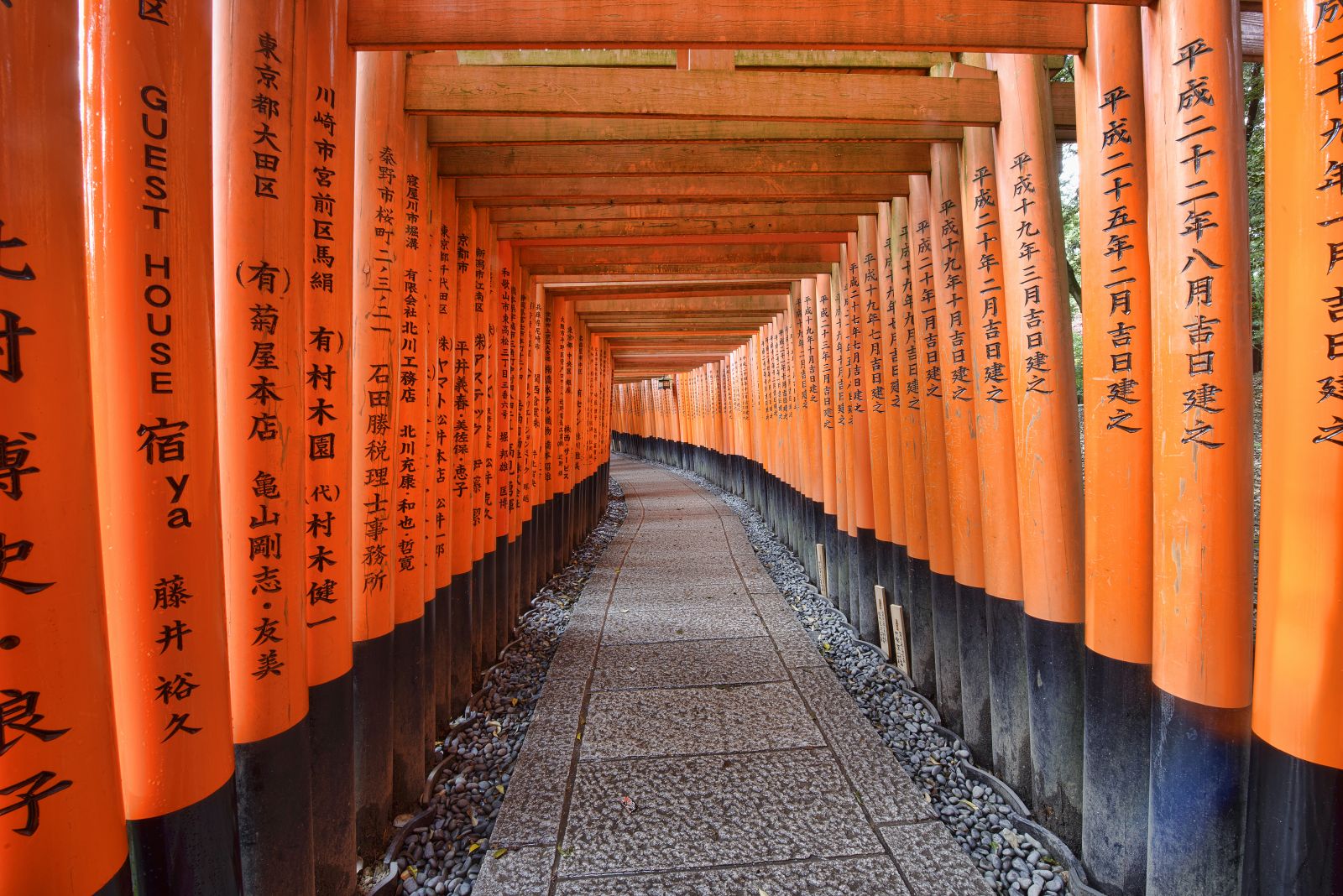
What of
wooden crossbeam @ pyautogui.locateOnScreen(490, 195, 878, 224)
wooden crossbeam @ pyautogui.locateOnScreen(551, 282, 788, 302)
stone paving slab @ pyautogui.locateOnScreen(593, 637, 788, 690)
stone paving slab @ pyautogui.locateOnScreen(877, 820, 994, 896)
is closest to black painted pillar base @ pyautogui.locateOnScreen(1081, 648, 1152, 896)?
stone paving slab @ pyautogui.locateOnScreen(877, 820, 994, 896)

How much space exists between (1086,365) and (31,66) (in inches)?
139

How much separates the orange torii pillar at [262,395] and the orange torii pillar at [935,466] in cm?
381

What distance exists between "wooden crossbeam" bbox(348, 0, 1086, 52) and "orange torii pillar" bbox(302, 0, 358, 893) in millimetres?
264

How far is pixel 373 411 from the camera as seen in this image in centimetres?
328

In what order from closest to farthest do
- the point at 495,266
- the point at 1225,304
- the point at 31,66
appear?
the point at 31,66 < the point at 1225,304 < the point at 495,266

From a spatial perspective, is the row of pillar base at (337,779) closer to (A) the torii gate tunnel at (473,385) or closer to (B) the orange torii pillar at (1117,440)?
(A) the torii gate tunnel at (473,385)

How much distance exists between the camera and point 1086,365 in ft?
9.17

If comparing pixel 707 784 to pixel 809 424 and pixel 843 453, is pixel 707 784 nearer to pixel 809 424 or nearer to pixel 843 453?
pixel 843 453

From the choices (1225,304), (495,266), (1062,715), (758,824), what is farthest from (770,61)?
(758,824)

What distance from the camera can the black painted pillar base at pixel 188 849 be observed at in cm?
183

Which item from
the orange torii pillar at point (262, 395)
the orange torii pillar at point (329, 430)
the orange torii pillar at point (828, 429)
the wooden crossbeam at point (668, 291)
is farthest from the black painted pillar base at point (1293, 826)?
the wooden crossbeam at point (668, 291)

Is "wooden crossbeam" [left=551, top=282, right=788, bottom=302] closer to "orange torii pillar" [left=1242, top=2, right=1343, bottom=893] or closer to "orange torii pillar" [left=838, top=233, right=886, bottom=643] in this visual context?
"orange torii pillar" [left=838, top=233, right=886, bottom=643]

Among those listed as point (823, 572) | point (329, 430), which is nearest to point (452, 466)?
point (329, 430)

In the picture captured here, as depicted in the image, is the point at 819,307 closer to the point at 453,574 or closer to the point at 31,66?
the point at 453,574
